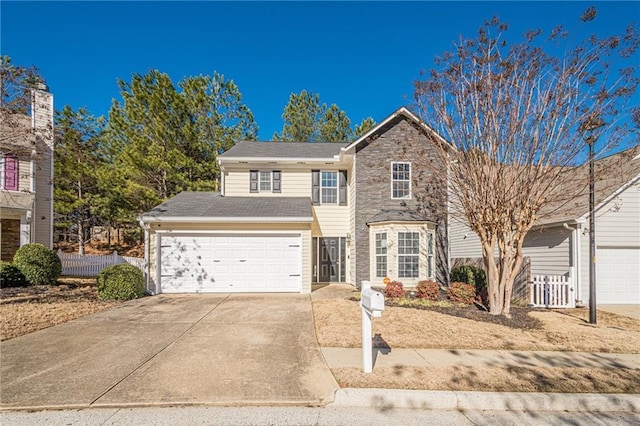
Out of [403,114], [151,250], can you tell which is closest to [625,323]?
[403,114]

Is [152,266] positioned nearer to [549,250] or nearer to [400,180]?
[400,180]

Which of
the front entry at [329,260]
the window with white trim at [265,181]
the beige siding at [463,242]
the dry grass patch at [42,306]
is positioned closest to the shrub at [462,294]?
the front entry at [329,260]

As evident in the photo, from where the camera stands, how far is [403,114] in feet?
43.5

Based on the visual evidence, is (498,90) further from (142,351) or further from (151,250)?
(151,250)

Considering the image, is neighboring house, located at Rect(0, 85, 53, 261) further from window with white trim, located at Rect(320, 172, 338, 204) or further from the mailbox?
the mailbox

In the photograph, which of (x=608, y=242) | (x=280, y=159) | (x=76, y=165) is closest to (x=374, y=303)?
(x=280, y=159)

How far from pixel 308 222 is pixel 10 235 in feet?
50.3

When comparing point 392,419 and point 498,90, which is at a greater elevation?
point 498,90

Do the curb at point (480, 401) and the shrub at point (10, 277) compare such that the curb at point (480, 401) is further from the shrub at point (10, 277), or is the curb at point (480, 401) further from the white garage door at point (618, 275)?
the shrub at point (10, 277)

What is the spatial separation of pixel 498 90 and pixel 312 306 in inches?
303

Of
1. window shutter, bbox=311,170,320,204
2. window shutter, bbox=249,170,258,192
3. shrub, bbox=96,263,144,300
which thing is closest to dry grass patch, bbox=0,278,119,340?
shrub, bbox=96,263,144,300

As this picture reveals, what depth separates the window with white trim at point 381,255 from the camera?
12398 mm

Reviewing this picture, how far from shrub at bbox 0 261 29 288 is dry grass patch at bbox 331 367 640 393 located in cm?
1305

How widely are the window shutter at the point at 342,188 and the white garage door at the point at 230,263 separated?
335cm
